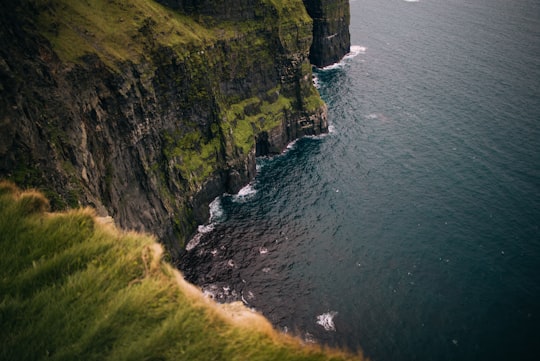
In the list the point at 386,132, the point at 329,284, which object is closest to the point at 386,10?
the point at 386,132

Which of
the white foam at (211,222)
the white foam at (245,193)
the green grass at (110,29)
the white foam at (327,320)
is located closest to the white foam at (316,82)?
the white foam at (245,193)

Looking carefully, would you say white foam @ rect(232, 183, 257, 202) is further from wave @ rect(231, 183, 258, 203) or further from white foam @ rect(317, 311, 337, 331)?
white foam @ rect(317, 311, 337, 331)

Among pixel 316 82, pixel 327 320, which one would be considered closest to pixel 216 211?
pixel 327 320

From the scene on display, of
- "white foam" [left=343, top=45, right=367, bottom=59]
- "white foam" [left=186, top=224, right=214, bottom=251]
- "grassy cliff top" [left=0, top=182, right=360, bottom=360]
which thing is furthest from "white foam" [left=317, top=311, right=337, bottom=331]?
"white foam" [left=343, top=45, right=367, bottom=59]

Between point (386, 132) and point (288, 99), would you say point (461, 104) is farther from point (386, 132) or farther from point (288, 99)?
point (288, 99)

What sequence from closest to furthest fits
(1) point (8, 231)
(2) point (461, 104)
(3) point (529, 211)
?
(1) point (8, 231)
(3) point (529, 211)
(2) point (461, 104)

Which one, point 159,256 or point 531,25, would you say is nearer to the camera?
point 159,256

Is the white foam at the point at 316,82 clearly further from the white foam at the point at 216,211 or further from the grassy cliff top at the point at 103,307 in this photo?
the grassy cliff top at the point at 103,307

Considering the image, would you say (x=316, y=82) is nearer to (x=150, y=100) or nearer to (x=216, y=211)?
(x=216, y=211)
